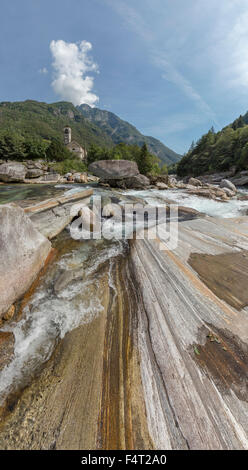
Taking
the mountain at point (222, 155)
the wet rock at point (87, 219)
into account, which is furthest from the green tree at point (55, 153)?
the wet rock at point (87, 219)

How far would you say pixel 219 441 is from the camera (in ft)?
4.28

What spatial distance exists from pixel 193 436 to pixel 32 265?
132 inches

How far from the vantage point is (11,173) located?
17.7 metres

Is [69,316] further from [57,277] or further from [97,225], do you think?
[97,225]

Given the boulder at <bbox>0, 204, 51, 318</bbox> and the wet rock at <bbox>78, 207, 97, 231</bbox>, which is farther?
the wet rock at <bbox>78, 207, 97, 231</bbox>

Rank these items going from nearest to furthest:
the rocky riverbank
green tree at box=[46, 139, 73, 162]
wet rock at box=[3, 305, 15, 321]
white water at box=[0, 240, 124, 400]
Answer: the rocky riverbank → white water at box=[0, 240, 124, 400] → wet rock at box=[3, 305, 15, 321] → green tree at box=[46, 139, 73, 162]

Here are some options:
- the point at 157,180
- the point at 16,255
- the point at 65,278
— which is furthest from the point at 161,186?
the point at 16,255

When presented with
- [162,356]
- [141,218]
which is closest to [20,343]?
[162,356]

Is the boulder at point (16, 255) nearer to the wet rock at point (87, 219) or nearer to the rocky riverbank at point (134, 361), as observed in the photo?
the rocky riverbank at point (134, 361)

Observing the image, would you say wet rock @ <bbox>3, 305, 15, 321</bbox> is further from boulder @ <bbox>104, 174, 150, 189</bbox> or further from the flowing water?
boulder @ <bbox>104, 174, 150, 189</bbox>

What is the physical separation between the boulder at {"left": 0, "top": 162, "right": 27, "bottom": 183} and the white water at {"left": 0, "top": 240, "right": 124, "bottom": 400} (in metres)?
19.6

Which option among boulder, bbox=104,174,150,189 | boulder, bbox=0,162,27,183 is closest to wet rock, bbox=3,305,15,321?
boulder, bbox=104,174,150,189

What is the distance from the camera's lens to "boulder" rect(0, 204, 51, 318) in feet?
8.46

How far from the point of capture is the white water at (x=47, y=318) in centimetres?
184
